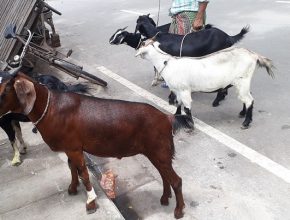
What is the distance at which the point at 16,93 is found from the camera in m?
3.04

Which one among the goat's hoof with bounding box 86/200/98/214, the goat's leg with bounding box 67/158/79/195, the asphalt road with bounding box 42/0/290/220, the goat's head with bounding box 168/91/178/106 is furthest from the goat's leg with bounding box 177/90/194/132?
the goat's hoof with bounding box 86/200/98/214

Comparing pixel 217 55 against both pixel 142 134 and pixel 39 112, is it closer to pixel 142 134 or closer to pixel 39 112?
pixel 142 134

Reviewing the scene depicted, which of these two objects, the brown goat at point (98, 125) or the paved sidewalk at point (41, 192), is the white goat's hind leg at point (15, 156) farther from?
the brown goat at point (98, 125)

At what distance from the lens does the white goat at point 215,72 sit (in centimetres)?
490

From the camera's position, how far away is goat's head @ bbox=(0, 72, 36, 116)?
300 cm

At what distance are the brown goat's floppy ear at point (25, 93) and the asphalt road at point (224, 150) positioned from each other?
4.80ft

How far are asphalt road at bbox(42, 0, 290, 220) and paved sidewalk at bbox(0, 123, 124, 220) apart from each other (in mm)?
464

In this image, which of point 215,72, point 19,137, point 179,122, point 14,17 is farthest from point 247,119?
point 14,17

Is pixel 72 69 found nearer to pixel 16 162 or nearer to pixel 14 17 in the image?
pixel 14 17

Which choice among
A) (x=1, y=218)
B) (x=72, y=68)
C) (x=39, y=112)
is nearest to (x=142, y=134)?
(x=39, y=112)

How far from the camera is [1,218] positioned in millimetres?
3545

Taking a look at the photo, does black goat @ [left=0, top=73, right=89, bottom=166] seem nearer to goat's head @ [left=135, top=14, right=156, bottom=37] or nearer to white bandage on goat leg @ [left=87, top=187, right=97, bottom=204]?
white bandage on goat leg @ [left=87, top=187, right=97, bottom=204]

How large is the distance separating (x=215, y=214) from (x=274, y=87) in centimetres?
314

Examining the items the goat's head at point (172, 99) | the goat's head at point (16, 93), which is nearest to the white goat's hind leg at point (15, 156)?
the goat's head at point (16, 93)
